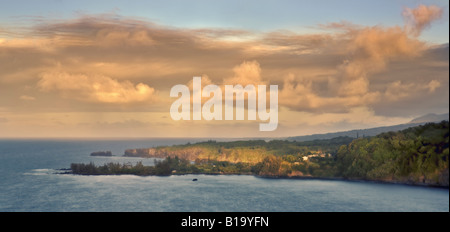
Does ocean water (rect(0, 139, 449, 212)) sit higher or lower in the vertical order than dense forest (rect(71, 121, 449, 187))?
lower

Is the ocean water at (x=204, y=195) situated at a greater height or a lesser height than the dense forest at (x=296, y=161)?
lesser

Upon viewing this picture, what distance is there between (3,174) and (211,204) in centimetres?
6146

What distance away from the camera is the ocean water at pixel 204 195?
5059 centimetres

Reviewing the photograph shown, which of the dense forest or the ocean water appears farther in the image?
the dense forest

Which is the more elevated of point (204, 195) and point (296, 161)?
point (296, 161)

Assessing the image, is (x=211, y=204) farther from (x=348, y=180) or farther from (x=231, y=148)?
(x=231, y=148)

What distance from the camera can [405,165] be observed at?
7.57 meters

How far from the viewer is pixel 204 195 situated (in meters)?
59.3

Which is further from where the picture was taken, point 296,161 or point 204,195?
point 296,161

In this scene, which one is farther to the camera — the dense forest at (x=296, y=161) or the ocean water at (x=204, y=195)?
the dense forest at (x=296, y=161)

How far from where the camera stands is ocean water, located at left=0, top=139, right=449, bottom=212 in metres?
50.6
